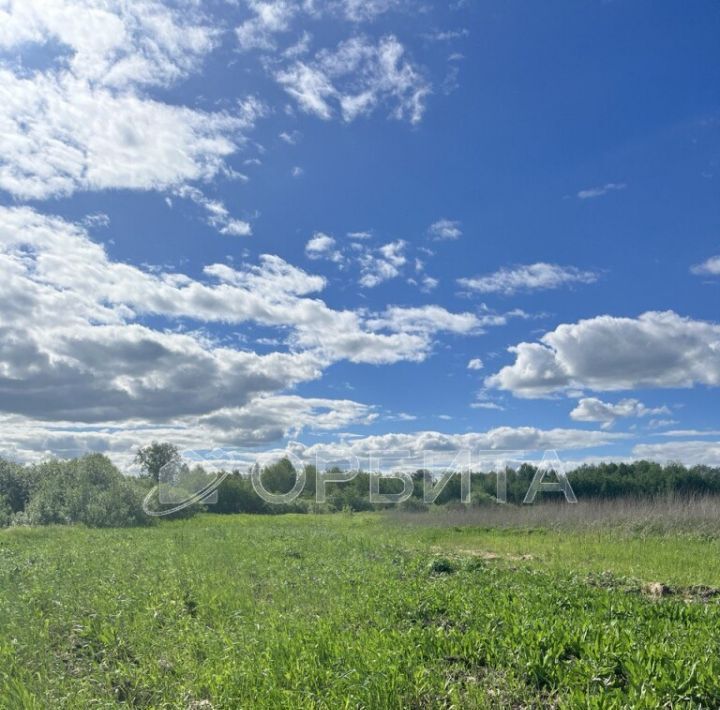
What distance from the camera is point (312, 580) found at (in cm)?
962

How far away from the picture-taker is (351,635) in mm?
6316

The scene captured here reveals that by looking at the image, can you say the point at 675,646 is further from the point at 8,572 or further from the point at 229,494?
the point at 229,494

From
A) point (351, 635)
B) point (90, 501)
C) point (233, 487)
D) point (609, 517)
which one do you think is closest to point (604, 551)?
point (609, 517)

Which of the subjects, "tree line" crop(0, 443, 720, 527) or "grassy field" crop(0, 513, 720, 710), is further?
"tree line" crop(0, 443, 720, 527)

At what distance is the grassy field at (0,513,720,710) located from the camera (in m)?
4.90

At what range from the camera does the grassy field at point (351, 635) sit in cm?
490

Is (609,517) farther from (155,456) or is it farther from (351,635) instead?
(155,456)

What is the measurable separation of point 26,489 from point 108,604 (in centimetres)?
3956

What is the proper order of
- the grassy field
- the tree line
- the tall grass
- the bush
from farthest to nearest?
the tree line
the bush
the tall grass
the grassy field

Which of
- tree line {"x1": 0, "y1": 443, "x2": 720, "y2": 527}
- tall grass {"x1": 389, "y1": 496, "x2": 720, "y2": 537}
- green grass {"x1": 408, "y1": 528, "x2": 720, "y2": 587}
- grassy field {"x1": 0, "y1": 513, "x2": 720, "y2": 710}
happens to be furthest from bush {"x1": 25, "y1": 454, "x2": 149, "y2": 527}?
grassy field {"x1": 0, "y1": 513, "x2": 720, "y2": 710}

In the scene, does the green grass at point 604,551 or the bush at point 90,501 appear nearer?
the green grass at point 604,551

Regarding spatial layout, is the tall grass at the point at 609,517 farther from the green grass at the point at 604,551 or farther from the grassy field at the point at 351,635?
the grassy field at the point at 351,635

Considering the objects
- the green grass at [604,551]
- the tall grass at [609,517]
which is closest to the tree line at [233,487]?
the tall grass at [609,517]

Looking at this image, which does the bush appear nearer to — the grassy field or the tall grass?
the tall grass
